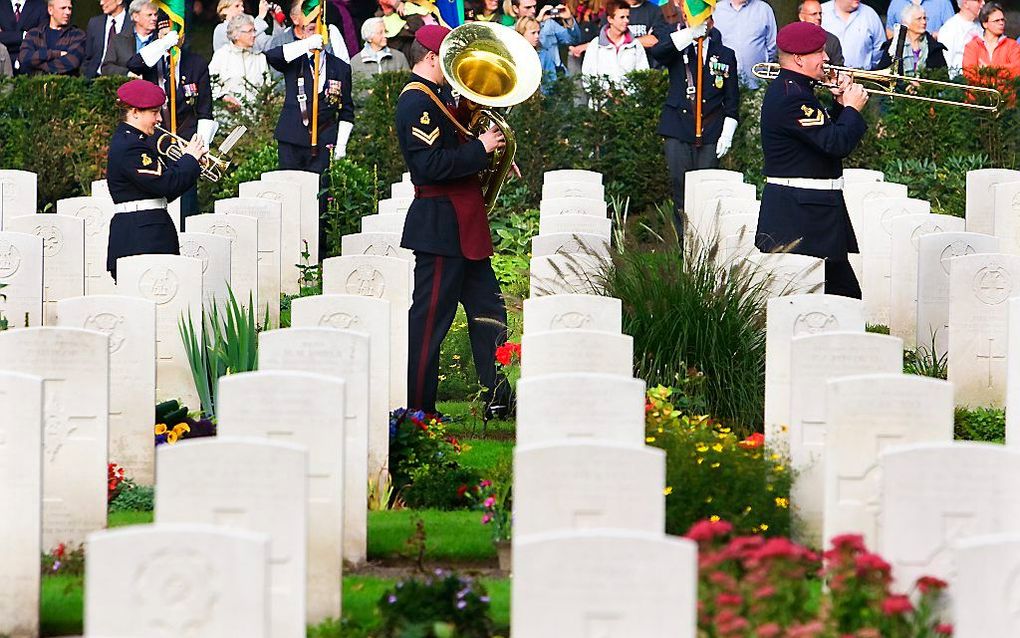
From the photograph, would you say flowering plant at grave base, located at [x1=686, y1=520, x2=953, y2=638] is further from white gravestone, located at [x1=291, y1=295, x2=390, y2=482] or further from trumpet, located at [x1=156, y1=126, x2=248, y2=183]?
trumpet, located at [x1=156, y1=126, x2=248, y2=183]

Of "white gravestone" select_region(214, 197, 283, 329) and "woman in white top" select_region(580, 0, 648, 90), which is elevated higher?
"woman in white top" select_region(580, 0, 648, 90)

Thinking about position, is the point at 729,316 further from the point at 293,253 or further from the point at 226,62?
the point at 226,62

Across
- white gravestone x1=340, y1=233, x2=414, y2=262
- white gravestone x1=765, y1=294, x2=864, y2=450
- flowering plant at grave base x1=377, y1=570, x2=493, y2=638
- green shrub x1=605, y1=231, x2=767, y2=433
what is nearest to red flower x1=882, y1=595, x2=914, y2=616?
flowering plant at grave base x1=377, y1=570, x2=493, y2=638

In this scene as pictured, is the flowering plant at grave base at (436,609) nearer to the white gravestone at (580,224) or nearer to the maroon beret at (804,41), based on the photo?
the maroon beret at (804,41)

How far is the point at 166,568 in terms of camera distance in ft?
18.2

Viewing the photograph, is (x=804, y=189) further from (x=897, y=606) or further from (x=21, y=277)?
(x=897, y=606)

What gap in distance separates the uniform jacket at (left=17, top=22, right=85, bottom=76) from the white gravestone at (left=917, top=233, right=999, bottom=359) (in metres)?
9.13

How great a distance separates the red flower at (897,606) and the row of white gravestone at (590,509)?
0.65 metres

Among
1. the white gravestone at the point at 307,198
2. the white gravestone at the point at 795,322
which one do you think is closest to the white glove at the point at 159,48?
the white gravestone at the point at 307,198

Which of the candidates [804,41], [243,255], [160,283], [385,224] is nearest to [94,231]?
→ [243,255]

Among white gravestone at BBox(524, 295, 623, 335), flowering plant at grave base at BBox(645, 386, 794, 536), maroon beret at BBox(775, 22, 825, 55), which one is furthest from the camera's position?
maroon beret at BBox(775, 22, 825, 55)

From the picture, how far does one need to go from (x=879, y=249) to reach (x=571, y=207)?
2.23 metres

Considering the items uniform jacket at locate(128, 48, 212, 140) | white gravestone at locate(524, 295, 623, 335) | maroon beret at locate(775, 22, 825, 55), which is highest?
uniform jacket at locate(128, 48, 212, 140)

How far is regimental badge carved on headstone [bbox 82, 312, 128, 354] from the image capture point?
30.2ft
